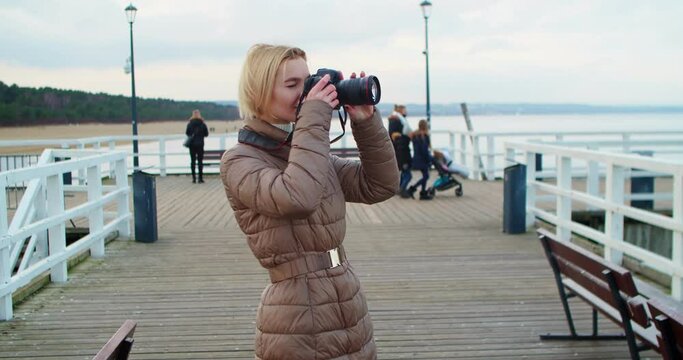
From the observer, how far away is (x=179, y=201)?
46.8 feet

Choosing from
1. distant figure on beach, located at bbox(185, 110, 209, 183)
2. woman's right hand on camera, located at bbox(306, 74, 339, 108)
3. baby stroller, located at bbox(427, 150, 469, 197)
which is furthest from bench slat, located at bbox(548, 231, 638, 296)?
distant figure on beach, located at bbox(185, 110, 209, 183)

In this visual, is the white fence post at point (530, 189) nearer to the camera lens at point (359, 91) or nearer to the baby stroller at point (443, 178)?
the baby stroller at point (443, 178)

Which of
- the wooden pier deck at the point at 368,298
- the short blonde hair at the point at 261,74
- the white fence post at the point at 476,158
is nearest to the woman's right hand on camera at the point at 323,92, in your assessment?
the short blonde hair at the point at 261,74

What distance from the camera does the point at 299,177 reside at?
7.67ft

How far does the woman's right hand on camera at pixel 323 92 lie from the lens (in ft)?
7.81

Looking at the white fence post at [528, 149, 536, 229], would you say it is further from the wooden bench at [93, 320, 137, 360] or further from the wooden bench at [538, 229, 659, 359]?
the wooden bench at [93, 320, 137, 360]

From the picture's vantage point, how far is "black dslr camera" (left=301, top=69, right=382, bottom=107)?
7.89 ft

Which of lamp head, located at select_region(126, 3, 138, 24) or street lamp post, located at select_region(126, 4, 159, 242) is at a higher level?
lamp head, located at select_region(126, 3, 138, 24)

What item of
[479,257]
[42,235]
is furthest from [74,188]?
[479,257]

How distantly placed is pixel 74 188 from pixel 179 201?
3688 mm

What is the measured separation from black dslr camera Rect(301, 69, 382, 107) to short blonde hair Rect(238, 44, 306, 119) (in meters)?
0.10

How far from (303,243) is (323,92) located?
0.46 metres

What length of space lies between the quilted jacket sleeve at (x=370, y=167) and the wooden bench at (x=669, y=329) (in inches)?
41.2

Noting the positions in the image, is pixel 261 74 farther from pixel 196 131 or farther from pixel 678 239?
pixel 196 131
